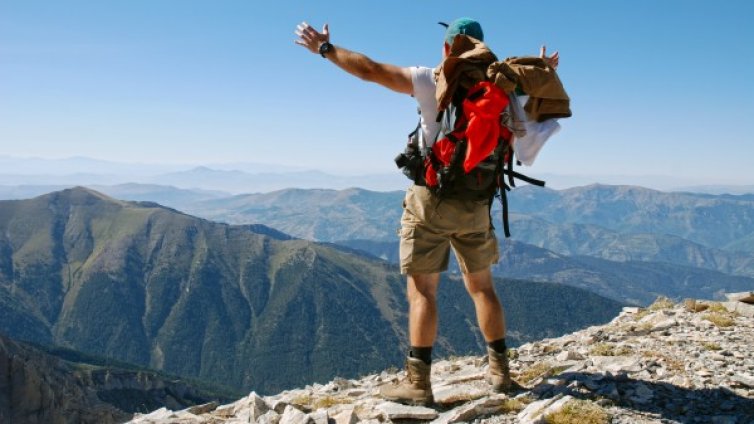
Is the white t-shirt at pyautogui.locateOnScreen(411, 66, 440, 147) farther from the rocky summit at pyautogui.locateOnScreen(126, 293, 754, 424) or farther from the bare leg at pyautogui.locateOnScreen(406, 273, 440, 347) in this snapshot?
the rocky summit at pyautogui.locateOnScreen(126, 293, 754, 424)

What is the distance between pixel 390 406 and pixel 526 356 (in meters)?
4.74

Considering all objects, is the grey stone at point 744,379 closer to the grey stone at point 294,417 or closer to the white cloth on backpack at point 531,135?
the white cloth on backpack at point 531,135

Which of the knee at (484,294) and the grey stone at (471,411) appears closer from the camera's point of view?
the grey stone at (471,411)

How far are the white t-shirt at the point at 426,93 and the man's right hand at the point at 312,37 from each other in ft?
4.24

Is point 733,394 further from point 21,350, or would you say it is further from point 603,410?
point 21,350

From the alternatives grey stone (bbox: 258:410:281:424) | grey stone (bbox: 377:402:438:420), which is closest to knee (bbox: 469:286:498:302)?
grey stone (bbox: 377:402:438:420)

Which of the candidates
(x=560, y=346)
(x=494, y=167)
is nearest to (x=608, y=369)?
(x=560, y=346)

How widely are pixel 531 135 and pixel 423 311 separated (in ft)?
9.07

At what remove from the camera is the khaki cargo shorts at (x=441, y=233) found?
782 centimetres

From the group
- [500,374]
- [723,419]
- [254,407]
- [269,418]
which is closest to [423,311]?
[500,374]

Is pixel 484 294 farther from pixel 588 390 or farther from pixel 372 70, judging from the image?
pixel 372 70

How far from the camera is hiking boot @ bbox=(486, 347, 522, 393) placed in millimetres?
8336

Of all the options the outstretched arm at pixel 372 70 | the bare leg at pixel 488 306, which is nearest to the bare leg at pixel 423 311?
the bare leg at pixel 488 306

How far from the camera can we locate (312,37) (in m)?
7.69
